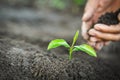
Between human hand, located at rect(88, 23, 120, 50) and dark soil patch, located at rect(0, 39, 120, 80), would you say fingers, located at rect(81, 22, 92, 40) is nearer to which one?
human hand, located at rect(88, 23, 120, 50)

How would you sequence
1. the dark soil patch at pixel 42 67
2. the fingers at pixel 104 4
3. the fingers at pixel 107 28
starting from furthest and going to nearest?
1. the fingers at pixel 104 4
2. the fingers at pixel 107 28
3. the dark soil patch at pixel 42 67

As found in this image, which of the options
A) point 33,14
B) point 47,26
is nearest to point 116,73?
point 47,26

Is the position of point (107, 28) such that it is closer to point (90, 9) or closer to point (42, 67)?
point (90, 9)

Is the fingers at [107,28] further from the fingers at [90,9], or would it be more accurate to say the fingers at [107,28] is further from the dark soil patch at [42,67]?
the dark soil patch at [42,67]

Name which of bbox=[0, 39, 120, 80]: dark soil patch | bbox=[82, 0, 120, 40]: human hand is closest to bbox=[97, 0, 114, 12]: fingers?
bbox=[82, 0, 120, 40]: human hand

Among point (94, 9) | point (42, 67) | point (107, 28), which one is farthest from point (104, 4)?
point (42, 67)

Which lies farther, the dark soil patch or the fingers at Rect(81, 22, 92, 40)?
the fingers at Rect(81, 22, 92, 40)

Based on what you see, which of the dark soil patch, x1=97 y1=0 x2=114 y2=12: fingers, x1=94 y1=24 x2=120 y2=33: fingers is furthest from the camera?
x1=97 y1=0 x2=114 y2=12: fingers

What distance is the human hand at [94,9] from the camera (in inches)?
91.7

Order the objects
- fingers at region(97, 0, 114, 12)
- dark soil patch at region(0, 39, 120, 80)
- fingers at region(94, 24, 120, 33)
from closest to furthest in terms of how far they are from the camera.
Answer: dark soil patch at region(0, 39, 120, 80) → fingers at region(94, 24, 120, 33) → fingers at region(97, 0, 114, 12)

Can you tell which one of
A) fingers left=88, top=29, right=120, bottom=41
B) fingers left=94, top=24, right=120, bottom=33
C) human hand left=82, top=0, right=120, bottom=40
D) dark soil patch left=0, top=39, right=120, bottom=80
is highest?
human hand left=82, top=0, right=120, bottom=40

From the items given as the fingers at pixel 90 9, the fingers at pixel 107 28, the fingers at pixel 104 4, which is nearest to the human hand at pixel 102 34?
the fingers at pixel 107 28

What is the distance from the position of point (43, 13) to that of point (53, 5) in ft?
1.28

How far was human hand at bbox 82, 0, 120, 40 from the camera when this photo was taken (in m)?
2.33
